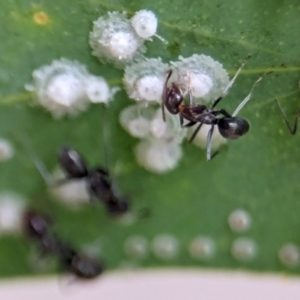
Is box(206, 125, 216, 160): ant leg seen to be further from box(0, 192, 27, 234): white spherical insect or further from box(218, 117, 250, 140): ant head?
box(0, 192, 27, 234): white spherical insect

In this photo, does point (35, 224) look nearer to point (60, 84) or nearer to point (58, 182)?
point (58, 182)

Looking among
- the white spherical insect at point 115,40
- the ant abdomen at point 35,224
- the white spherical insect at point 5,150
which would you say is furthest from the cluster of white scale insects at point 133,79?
the ant abdomen at point 35,224

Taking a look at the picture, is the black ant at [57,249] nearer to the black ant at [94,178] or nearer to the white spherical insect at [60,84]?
the black ant at [94,178]

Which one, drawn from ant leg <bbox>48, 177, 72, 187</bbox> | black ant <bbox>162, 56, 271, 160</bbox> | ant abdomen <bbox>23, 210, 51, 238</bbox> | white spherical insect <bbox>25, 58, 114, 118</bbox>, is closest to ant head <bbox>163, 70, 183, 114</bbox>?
black ant <bbox>162, 56, 271, 160</bbox>

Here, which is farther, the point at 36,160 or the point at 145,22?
the point at 36,160

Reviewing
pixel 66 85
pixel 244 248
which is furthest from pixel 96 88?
pixel 244 248
